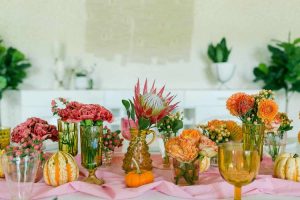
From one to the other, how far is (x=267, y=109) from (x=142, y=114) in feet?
1.46

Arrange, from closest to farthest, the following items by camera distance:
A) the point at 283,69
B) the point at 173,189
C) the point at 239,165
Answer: the point at 239,165
the point at 173,189
the point at 283,69

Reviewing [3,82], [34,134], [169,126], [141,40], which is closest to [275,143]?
[169,126]

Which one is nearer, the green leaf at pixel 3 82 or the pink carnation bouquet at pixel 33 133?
the pink carnation bouquet at pixel 33 133

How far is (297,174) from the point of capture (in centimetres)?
126

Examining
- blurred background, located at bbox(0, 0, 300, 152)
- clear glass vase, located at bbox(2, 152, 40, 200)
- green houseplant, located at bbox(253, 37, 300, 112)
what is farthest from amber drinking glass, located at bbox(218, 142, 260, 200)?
green houseplant, located at bbox(253, 37, 300, 112)

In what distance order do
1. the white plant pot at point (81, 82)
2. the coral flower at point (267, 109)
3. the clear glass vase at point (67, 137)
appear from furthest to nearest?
the white plant pot at point (81, 82) < the clear glass vase at point (67, 137) < the coral flower at point (267, 109)

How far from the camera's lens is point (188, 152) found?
3.84 ft

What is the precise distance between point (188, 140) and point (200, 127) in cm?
30

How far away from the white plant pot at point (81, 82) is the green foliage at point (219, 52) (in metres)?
1.32

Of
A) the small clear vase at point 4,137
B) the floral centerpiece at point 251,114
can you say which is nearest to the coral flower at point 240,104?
the floral centerpiece at point 251,114

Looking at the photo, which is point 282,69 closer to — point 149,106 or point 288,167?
point 288,167

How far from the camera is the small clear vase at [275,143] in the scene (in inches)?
58.8

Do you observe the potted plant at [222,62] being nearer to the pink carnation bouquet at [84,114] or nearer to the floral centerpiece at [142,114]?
the floral centerpiece at [142,114]

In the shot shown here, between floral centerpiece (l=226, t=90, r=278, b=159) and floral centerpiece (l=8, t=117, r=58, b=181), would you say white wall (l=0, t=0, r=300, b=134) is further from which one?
floral centerpiece (l=226, t=90, r=278, b=159)
